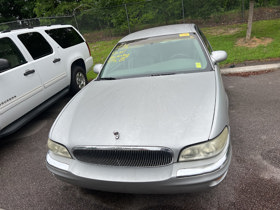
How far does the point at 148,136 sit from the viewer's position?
6.88ft

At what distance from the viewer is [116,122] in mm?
2338

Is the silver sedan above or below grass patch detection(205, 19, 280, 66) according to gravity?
above

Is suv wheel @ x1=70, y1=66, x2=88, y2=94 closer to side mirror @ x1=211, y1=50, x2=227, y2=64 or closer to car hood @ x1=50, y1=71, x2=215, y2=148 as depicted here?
car hood @ x1=50, y1=71, x2=215, y2=148

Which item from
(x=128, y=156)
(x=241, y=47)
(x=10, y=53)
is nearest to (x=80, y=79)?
(x=10, y=53)

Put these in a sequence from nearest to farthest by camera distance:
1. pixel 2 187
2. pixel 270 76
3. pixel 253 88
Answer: pixel 2 187 < pixel 253 88 < pixel 270 76

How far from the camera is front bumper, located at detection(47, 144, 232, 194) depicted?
1985 mm

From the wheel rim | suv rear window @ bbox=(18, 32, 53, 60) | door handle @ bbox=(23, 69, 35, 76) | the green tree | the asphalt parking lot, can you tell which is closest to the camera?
the asphalt parking lot

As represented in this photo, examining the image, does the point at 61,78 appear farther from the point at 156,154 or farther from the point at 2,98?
the point at 156,154

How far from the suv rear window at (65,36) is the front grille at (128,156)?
3885mm

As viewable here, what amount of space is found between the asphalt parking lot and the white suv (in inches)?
23.0

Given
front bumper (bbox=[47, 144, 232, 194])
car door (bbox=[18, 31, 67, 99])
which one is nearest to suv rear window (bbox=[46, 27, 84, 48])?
car door (bbox=[18, 31, 67, 99])

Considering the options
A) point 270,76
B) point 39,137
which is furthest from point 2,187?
point 270,76

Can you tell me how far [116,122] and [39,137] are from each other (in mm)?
2512

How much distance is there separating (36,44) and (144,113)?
11.1 ft
